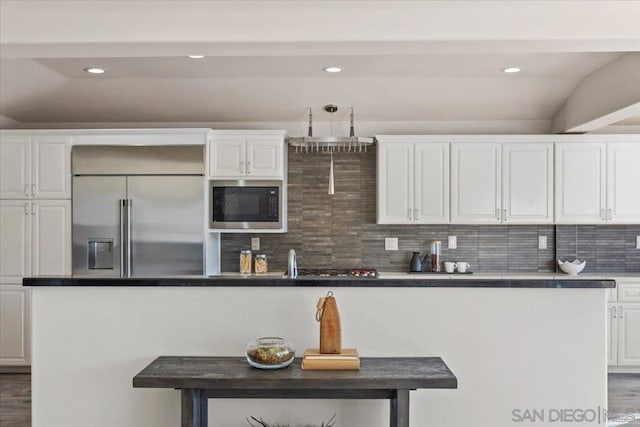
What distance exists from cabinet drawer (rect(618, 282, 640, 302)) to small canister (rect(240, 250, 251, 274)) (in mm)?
3347

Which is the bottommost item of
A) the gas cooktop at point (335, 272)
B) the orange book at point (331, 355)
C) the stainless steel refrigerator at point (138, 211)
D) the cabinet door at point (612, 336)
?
the cabinet door at point (612, 336)

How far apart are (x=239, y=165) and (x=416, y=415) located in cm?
305

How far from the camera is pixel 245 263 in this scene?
557cm

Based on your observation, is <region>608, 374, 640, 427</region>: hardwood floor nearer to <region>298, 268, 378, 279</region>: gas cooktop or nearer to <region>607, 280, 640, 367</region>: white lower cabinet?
<region>607, 280, 640, 367</region>: white lower cabinet

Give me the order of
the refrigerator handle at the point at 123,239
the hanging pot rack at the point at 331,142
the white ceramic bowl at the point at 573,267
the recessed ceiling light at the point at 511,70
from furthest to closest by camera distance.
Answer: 1. the white ceramic bowl at the point at 573,267
2. the refrigerator handle at the point at 123,239
3. the hanging pot rack at the point at 331,142
4. the recessed ceiling light at the point at 511,70

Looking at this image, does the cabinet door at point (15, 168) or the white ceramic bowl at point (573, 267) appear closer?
the cabinet door at point (15, 168)

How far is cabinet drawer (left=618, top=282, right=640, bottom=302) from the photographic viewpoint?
532 centimetres

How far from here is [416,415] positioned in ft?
9.57

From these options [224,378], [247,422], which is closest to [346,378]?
[224,378]

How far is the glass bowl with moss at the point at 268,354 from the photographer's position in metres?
2.62

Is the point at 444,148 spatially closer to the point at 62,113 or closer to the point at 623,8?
the point at 623,8

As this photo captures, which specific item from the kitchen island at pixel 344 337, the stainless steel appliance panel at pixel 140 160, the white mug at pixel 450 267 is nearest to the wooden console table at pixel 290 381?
the kitchen island at pixel 344 337

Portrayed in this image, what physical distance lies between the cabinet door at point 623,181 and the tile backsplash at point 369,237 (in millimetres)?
372

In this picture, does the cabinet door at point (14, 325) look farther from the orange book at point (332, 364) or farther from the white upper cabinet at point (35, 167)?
the orange book at point (332, 364)
